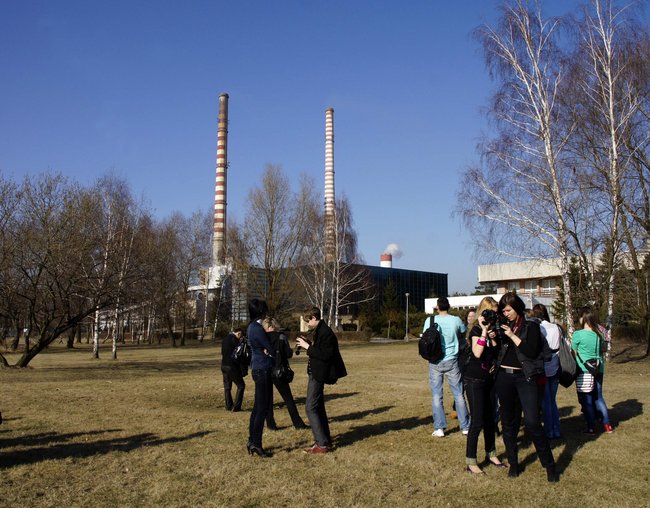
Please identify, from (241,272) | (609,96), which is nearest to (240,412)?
(609,96)

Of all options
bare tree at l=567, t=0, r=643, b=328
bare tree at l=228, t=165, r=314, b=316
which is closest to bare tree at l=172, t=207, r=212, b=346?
bare tree at l=228, t=165, r=314, b=316

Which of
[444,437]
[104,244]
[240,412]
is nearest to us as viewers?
[444,437]

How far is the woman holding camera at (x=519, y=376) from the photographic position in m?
5.74

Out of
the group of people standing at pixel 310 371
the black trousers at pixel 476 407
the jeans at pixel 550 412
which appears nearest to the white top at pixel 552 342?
the jeans at pixel 550 412

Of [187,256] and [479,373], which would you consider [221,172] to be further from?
[479,373]

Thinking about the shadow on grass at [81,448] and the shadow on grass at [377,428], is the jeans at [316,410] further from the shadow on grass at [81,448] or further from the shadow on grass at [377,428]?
the shadow on grass at [81,448]

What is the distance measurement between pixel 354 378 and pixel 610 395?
6.26 metres

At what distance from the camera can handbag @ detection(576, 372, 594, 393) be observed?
26.8 feet

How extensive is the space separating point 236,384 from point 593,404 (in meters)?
5.64

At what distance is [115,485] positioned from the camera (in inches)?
224

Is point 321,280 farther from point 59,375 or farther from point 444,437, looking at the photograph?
point 444,437

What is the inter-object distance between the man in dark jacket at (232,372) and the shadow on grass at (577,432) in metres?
4.97

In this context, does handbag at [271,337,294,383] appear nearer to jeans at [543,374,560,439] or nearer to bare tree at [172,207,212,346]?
jeans at [543,374,560,439]

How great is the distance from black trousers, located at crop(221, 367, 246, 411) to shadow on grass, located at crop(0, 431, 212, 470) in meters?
1.94
